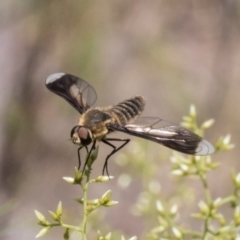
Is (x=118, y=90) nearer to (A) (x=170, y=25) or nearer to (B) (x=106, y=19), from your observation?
(A) (x=170, y=25)

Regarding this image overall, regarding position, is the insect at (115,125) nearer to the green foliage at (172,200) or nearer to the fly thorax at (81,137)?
the fly thorax at (81,137)

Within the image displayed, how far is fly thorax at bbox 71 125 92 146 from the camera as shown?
68.5 inches

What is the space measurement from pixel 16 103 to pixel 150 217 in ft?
4.43

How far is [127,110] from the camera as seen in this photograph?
2.15 metres

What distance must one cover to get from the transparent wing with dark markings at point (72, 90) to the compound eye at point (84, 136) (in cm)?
48

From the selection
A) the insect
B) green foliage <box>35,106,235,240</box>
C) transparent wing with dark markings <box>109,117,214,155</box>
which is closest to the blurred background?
green foliage <box>35,106,235,240</box>

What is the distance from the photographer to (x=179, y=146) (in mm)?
1698

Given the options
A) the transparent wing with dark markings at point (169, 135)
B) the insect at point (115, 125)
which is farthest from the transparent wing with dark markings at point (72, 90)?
the transparent wing with dark markings at point (169, 135)

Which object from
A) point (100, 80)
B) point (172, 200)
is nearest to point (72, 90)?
point (172, 200)

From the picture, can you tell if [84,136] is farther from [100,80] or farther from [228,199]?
[100,80]

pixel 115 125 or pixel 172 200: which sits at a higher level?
pixel 115 125

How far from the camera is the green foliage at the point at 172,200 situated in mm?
1418

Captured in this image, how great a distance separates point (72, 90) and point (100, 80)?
215cm

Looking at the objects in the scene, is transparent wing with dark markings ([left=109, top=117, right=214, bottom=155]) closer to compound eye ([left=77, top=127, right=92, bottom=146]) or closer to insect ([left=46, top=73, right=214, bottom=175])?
insect ([left=46, top=73, right=214, bottom=175])
